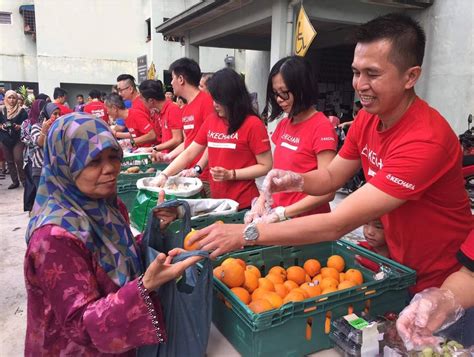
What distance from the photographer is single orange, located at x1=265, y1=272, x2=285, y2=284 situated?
1.59 meters

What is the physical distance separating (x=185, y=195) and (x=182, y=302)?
4.97ft

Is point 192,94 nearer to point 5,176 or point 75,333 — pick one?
point 75,333

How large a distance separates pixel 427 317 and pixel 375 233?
0.58 m

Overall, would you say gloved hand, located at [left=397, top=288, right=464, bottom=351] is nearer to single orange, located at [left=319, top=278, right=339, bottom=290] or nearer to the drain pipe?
single orange, located at [left=319, top=278, right=339, bottom=290]

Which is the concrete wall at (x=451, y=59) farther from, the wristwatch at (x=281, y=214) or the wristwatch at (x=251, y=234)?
the wristwatch at (x=251, y=234)

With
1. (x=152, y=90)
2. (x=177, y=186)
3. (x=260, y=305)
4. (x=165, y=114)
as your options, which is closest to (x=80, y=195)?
(x=260, y=305)

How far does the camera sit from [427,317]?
3.74 feet

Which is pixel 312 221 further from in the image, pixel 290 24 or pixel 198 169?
pixel 290 24

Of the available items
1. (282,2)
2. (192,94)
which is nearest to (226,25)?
(282,2)

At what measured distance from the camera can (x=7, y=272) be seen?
10.6 feet

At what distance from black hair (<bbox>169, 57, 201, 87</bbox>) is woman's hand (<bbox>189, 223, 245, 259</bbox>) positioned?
2.51 m

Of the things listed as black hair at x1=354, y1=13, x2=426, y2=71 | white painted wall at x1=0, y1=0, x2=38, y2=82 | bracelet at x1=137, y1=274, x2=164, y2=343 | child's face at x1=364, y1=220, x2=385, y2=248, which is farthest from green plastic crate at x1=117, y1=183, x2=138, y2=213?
white painted wall at x1=0, y1=0, x2=38, y2=82

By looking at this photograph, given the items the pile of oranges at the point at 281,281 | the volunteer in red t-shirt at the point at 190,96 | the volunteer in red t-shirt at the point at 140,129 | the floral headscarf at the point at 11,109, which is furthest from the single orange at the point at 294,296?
the floral headscarf at the point at 11,109

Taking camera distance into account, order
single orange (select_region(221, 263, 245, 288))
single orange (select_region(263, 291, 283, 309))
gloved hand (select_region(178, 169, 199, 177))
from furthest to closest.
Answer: gloved hand (select_region(178, 169, 199, 177))
single orange (select_region(221, 263, 245, 288))
single orange (select_region(263, 291, 283, 309))
